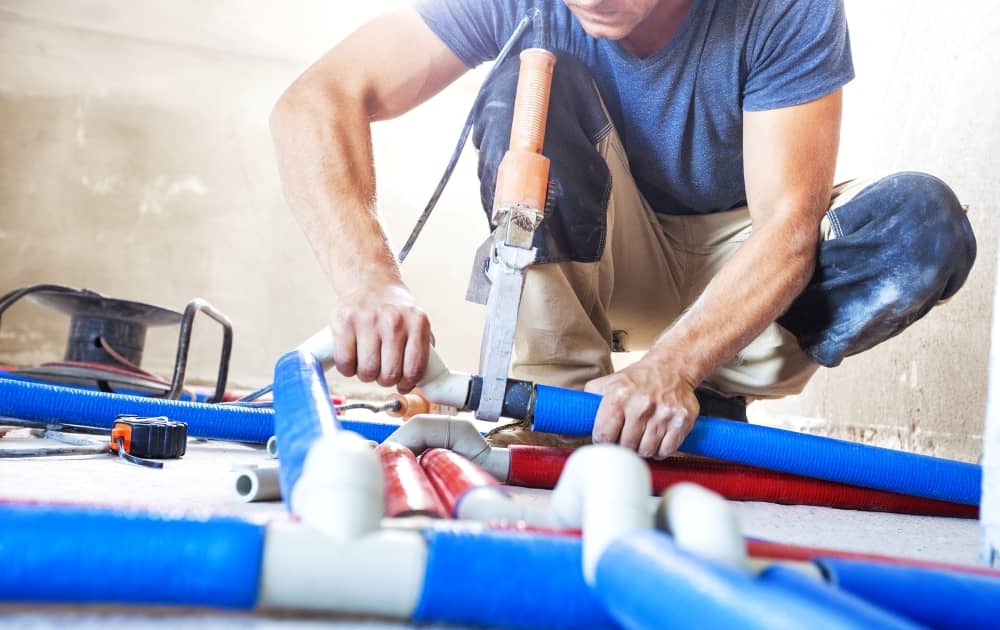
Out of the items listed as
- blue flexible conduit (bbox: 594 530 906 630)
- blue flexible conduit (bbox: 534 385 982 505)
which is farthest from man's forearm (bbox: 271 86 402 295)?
blue flexible conduit (bbox: 594 530 906 630)

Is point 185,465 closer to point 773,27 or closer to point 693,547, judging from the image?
point 693,547

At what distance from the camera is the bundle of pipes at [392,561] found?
0.48 m

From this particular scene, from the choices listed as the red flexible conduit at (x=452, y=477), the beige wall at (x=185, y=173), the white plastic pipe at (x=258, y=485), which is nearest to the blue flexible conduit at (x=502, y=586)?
the red flexible conduit at (x=452, y=477)

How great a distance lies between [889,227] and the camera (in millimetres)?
1488

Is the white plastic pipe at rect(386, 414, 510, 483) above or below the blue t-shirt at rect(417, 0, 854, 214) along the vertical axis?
below

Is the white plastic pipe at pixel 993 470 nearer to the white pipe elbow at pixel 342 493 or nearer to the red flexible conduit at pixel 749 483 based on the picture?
the red flexible conduit at pixel 749 483

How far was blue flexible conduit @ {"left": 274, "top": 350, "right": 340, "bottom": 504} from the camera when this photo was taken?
679 millimetres

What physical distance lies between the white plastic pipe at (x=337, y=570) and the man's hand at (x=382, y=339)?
23.6 inches

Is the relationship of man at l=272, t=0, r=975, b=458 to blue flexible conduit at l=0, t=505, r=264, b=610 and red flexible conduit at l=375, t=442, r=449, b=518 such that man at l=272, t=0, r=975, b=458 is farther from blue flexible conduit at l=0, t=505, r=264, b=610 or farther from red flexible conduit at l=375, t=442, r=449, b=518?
blue flexible conduit at l=0, t=505, r=264, b=610

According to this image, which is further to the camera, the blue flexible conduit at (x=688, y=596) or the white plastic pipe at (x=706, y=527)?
the white plastic pipe at (x=706, y=527)

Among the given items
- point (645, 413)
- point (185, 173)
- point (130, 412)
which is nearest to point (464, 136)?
point (645, 413)

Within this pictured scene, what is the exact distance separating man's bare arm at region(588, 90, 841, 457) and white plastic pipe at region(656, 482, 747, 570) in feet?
2.14

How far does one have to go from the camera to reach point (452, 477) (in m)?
0.87

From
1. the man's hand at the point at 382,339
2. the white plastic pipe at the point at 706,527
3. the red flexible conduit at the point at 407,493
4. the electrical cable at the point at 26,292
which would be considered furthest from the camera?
the electrical cable at the point at 26,292
